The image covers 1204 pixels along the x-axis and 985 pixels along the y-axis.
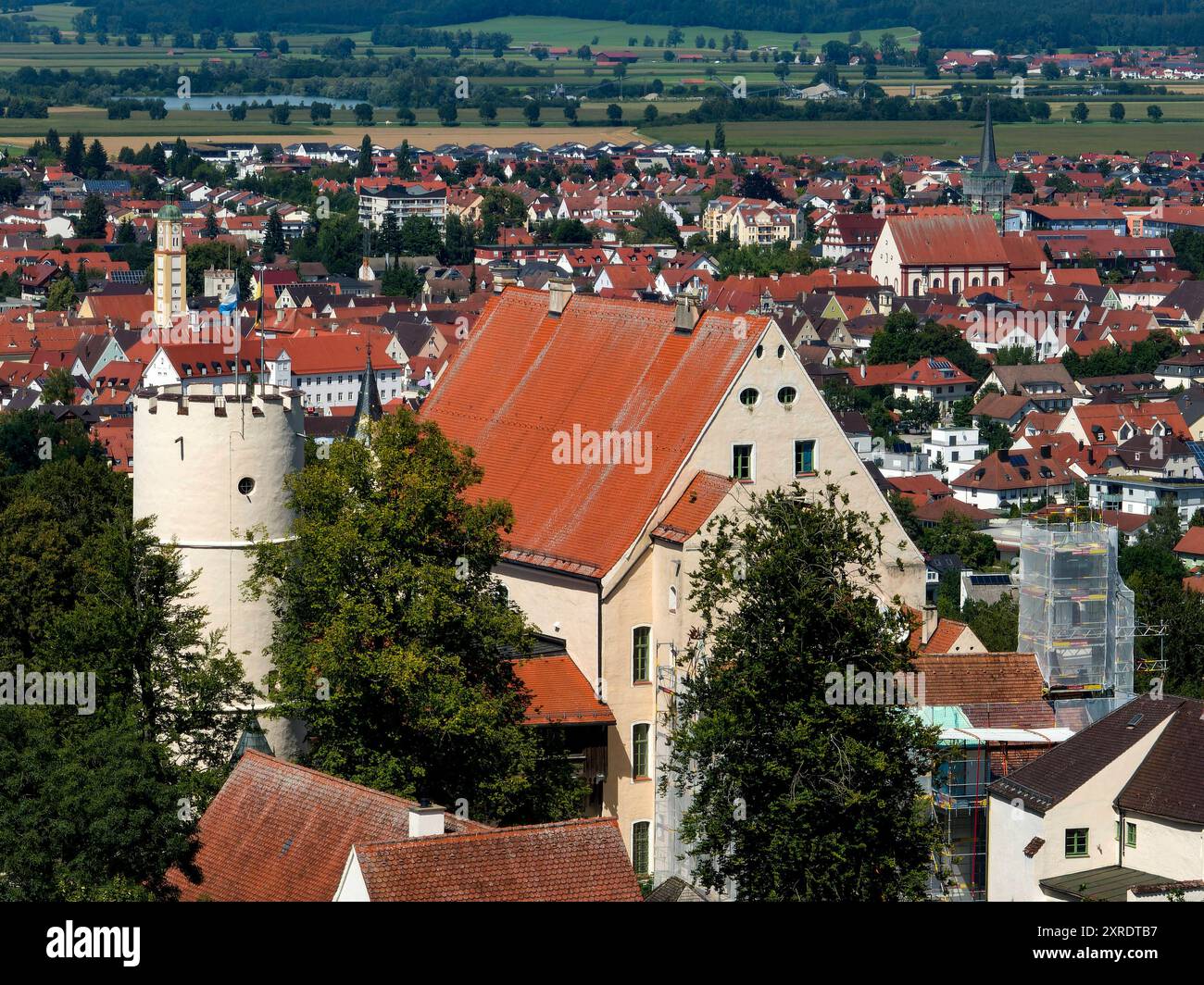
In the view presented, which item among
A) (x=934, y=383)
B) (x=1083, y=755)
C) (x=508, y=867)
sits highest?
(x=934, y=383)

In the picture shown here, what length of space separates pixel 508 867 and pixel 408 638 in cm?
844

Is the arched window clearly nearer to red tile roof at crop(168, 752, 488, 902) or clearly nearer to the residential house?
the residential house

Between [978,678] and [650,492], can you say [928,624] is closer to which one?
[978,678]

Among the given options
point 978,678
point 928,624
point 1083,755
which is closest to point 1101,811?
point 1083,755

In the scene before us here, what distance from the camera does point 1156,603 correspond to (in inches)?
2517

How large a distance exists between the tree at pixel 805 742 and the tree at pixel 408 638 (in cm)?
295

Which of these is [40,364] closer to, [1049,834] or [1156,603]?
[1156,603]

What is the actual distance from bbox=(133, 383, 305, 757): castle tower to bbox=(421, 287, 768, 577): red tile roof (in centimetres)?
507

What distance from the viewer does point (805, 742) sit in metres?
28.0

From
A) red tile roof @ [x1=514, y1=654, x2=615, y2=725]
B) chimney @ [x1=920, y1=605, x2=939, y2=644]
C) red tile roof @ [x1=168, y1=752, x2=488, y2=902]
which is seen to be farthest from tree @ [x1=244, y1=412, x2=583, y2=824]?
chimney @ [x1=920, y1=605, x2=939, y2=644]

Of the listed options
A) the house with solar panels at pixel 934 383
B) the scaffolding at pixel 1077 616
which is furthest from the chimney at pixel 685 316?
the house with solar panels at pixel 934 383

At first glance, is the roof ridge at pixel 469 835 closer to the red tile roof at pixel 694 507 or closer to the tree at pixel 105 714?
the tree at pixel 105 714

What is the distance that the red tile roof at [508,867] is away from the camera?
22.9 metres
